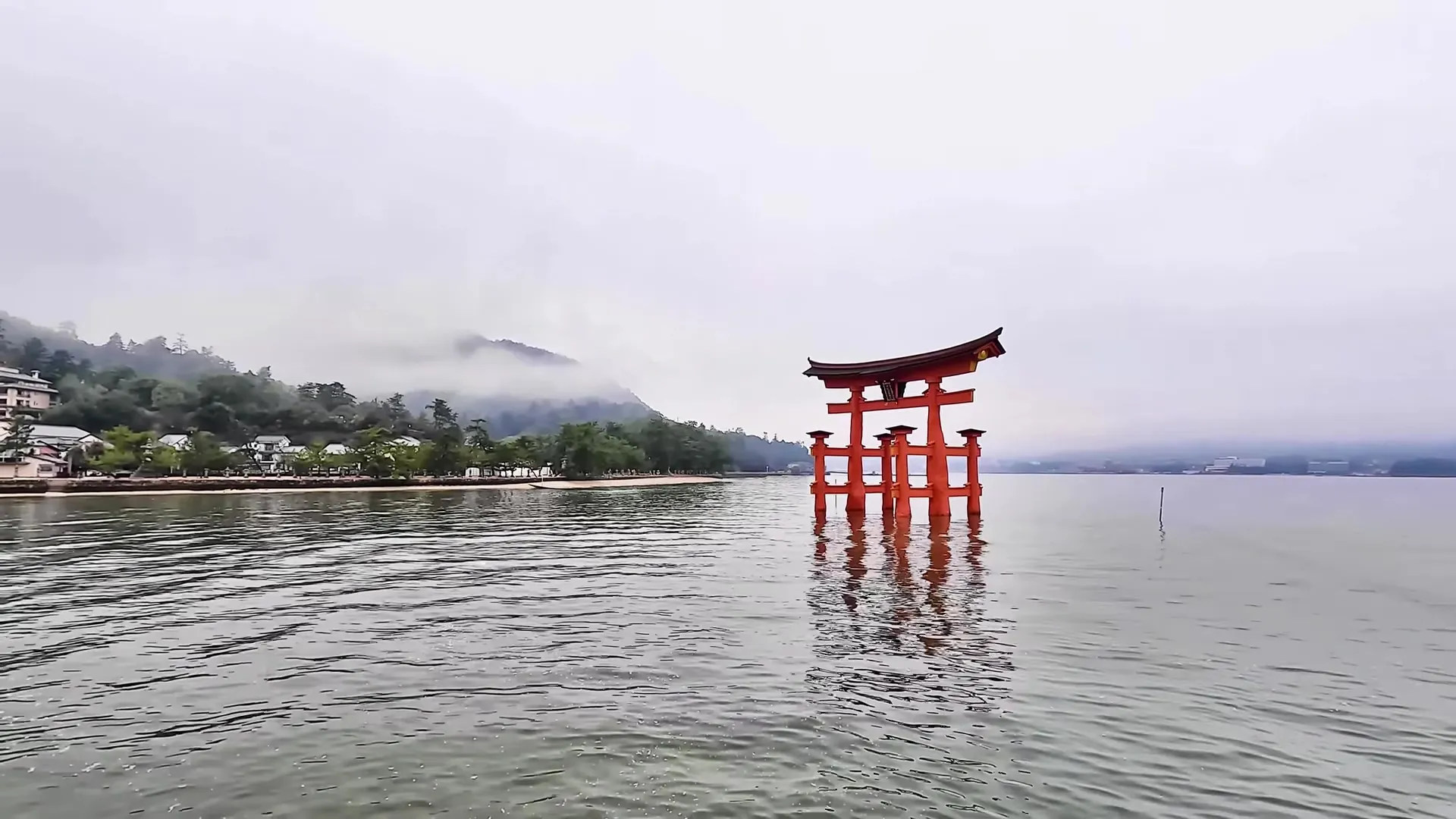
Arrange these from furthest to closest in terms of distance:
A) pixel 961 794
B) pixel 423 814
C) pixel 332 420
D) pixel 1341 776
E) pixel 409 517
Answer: pixel 332 420 → pixel 409 517 → pixel 1341 776 → pixel 961 794 → pixel 423 814

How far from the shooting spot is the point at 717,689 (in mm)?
8086

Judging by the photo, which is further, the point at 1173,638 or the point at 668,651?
the point at 1173,638

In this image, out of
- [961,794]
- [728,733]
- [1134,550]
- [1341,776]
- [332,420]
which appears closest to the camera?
[961,794]

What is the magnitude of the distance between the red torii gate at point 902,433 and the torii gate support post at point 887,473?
3cm

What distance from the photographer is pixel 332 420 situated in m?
117

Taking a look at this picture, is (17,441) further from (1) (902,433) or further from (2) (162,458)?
(1) (902,433)

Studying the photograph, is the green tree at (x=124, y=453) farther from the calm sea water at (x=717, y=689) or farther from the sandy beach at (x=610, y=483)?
the calm sea water at (x=717, y=689)

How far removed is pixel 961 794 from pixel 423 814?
13.2ft

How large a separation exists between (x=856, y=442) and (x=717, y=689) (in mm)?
23300

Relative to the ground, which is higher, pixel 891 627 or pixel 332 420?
pixel 332 420

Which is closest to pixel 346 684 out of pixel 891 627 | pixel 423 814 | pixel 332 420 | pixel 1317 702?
pixel 423 814

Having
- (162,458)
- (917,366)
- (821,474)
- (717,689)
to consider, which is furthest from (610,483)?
(717,689)

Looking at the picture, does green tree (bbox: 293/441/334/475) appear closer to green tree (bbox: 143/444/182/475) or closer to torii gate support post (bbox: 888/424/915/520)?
green tree (bbox: 143/444/182/475)

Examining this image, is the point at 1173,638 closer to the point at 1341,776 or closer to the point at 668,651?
the point at 1341,776
